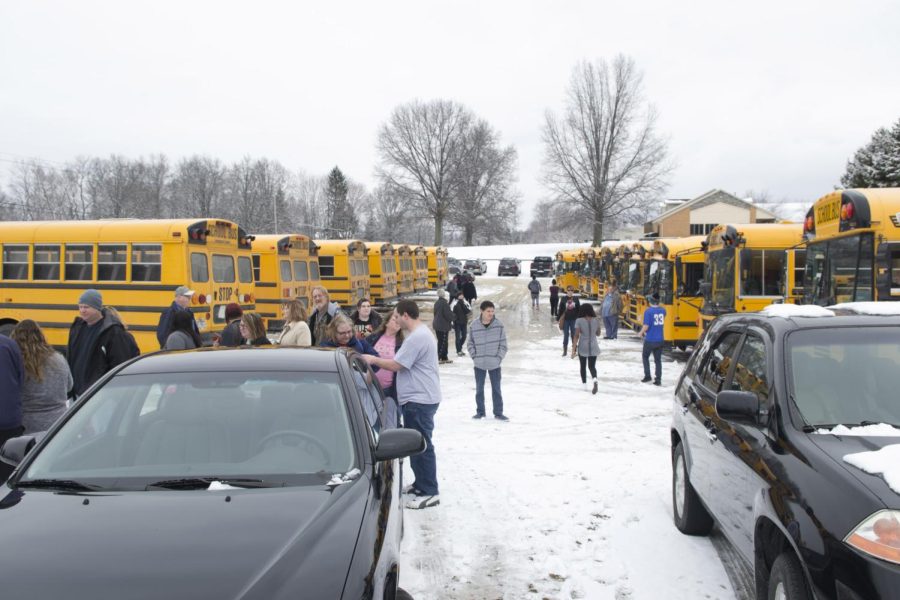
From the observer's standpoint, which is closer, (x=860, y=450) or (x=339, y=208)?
(x=860, y=450)

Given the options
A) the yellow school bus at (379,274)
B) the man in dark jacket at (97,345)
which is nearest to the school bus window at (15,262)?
the man in dark jacket at (97,345)

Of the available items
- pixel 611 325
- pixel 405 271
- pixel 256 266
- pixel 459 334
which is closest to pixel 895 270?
pixel 459 334

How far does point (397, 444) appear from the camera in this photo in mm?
3461

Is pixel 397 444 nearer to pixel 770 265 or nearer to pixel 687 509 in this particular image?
pixel 687 509

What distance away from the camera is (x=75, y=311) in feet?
43.6

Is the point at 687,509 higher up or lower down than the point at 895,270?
lower down

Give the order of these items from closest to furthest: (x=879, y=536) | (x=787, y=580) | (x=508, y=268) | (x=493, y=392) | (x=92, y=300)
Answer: (x=879, y=536) < (x=787, y=580) < (x=92, y=300) < (x=493, y=392) < (x=508, y=268)

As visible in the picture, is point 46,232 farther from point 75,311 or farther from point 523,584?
point 523,584

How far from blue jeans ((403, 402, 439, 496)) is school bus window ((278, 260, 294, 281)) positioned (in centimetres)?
1395

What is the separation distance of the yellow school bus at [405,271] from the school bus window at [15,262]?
19.4 meters

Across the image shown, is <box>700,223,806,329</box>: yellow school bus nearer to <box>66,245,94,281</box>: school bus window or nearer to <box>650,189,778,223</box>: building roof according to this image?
<box>66,245,94,281</box>: school bus window

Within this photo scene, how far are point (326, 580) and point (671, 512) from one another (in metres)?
4.05

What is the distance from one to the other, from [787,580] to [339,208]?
315 ft

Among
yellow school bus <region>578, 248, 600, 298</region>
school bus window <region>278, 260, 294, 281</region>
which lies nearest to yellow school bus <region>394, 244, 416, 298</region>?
yellow school bus <region>578, 248, 600, 298</region>
